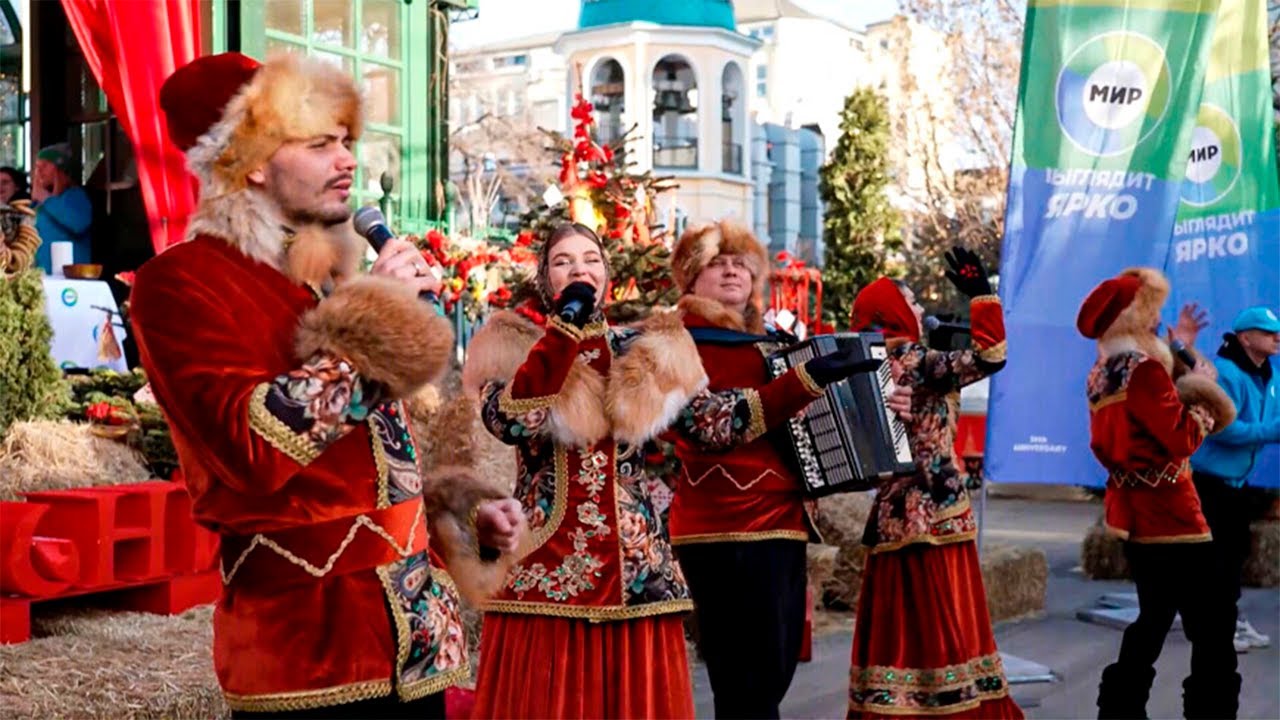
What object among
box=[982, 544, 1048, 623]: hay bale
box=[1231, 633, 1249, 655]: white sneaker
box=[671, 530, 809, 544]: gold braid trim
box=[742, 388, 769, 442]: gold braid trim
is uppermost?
box=[742, 388, 769, 442]: gold braid trim

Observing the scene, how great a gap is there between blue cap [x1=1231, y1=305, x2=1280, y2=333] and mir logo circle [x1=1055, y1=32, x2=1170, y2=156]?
63.2 inches

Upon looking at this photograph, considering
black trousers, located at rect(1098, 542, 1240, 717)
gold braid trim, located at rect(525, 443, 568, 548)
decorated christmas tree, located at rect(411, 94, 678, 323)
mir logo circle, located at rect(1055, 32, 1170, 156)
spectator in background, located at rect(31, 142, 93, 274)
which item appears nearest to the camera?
gold braid trim, located at rect(525, 443, 568, 548)

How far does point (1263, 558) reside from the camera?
11.2 meters

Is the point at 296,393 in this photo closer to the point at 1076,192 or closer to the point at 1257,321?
the point at 1076,192

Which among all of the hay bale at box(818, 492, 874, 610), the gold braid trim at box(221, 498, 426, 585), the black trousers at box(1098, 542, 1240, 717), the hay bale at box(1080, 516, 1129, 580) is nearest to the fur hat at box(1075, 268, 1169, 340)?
the black trousers at box(1098, 542, 1240, 717)

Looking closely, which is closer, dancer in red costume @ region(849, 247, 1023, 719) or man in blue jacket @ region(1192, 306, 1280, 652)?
dancer in red costume @ region(849, 247, 1023, 719)

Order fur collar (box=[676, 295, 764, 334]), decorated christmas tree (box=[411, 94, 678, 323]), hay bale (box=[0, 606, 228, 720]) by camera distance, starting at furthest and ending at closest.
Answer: decorated christmas tree (box=[411, 94, 678, 323]), fur collar (box=[676, 295, 764, 334]), hay bale (box=[0, 606, 228, 720])

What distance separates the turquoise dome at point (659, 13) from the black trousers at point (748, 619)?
29.8 metres

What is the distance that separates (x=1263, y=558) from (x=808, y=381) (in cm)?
771

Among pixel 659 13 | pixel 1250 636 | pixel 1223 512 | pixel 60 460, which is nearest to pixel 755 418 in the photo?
pixel 60 460

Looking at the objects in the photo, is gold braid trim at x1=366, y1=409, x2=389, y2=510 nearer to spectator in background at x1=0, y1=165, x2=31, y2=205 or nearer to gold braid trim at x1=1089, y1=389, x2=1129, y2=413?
gold braid trim at x1=1089, y1=389, x2=1129, y2=413

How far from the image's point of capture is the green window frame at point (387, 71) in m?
10.7

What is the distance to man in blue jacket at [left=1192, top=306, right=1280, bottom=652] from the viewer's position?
7742mm

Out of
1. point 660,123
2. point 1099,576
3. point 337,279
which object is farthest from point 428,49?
point 660,123
